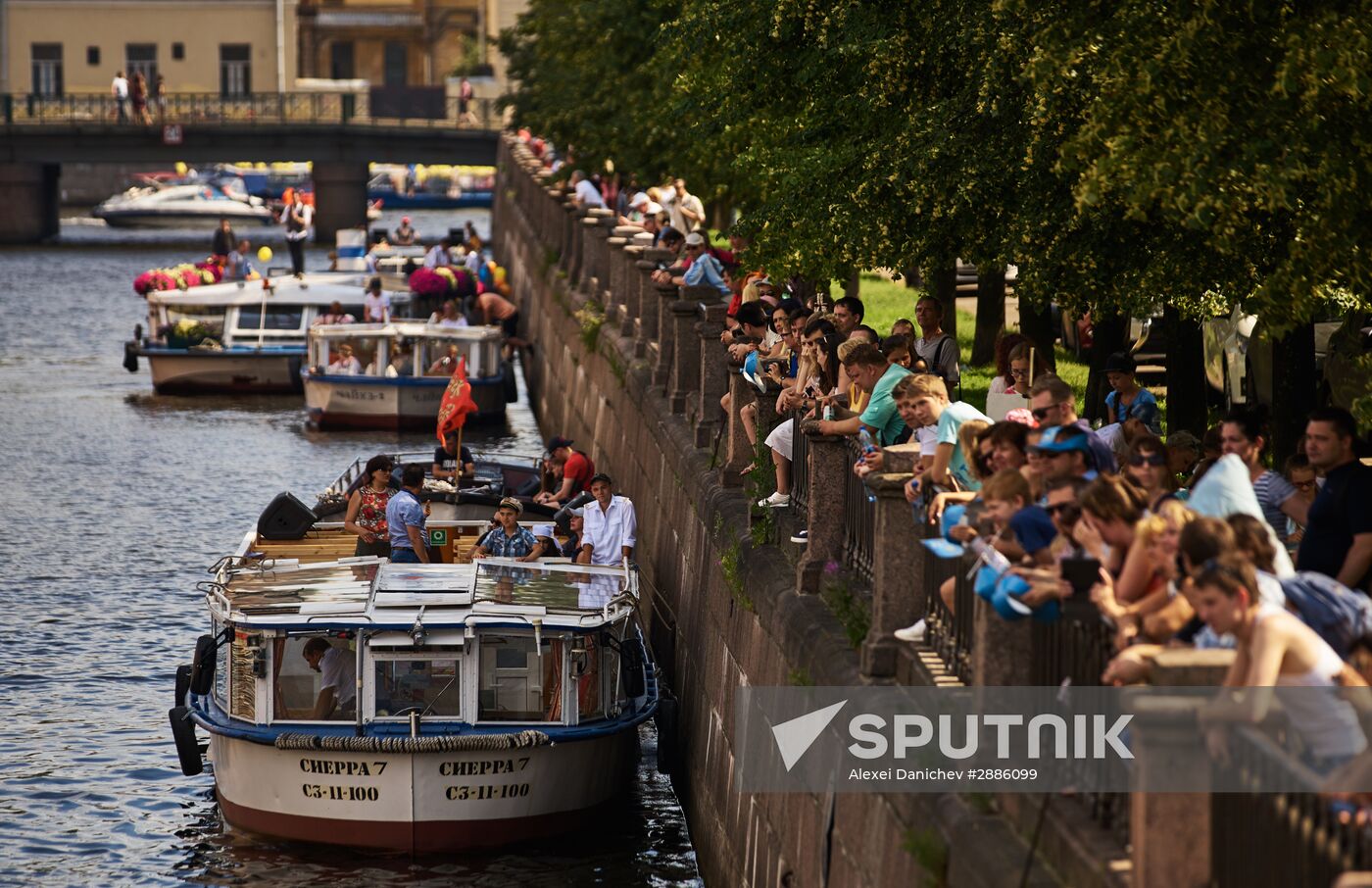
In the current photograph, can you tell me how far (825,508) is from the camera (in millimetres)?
12555

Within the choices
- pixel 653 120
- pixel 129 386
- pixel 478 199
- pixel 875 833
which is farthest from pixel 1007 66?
pixel 478 199

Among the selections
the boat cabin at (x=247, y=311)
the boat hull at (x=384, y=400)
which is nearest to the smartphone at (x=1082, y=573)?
the boat hull at (x=384, y=400)

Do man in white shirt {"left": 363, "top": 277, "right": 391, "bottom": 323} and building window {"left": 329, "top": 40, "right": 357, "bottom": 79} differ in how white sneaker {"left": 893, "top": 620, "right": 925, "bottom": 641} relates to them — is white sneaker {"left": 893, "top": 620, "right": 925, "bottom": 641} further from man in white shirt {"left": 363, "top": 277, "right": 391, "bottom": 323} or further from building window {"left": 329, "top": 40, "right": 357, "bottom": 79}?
building window {"left": 329, "top": 40, "right": 357, "bottom": 79}

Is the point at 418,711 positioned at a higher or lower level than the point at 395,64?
lower

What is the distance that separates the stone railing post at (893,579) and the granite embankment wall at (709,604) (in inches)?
8.2

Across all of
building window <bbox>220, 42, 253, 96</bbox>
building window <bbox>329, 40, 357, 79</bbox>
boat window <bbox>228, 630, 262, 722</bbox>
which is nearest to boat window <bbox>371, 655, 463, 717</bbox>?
boat window <bbox>228, 630, 262, 722</bbox>

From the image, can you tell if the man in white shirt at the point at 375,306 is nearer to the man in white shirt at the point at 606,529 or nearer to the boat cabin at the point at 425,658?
the man in white shirt at the point at 606,529

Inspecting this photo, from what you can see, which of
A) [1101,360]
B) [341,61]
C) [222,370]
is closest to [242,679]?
[1101,360]

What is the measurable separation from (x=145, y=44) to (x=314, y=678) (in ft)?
299

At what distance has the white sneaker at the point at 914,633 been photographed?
10273 mm

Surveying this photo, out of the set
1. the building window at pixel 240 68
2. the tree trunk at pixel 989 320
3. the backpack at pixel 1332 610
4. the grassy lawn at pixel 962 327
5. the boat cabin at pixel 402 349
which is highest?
the building window at pixel 240 68

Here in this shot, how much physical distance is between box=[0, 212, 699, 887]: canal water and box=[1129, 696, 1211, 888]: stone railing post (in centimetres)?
891

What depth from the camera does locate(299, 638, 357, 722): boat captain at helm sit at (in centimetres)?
1547

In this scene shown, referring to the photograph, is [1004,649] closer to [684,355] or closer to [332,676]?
[332,676]
